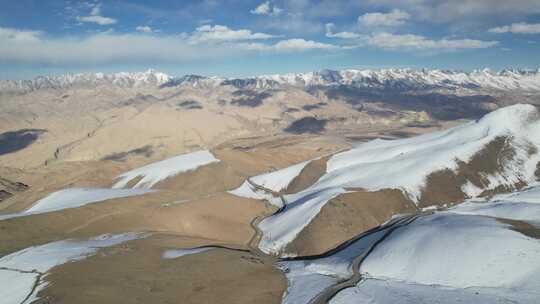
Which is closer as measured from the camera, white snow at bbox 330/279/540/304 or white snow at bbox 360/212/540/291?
white snow at bbox 330/279/540/304

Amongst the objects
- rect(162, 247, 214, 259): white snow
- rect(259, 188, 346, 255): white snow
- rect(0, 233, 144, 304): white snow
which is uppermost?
rect(0, 233, 144, 304): white snow

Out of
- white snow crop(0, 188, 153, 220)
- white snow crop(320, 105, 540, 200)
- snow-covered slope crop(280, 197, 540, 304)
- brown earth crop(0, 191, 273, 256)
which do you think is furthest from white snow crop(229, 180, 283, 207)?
snow-covered slope crop(280, 197, 540, 304)

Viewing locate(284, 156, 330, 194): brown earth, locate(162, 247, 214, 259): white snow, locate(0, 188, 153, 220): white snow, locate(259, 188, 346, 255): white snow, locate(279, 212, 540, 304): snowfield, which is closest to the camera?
locate(279, 212, 540, 304): snowfield

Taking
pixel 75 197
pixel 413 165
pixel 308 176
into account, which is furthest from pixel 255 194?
pixel 75 197

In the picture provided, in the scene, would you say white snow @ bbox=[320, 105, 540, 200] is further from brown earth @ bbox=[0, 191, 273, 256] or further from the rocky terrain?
brown earth @ bbox=[0, 191, 273, 256]

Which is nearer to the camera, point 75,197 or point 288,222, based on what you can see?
point 288,222

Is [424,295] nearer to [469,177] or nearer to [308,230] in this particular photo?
[308,230]

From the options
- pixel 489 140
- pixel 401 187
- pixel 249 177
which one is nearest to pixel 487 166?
pixel 489 140
